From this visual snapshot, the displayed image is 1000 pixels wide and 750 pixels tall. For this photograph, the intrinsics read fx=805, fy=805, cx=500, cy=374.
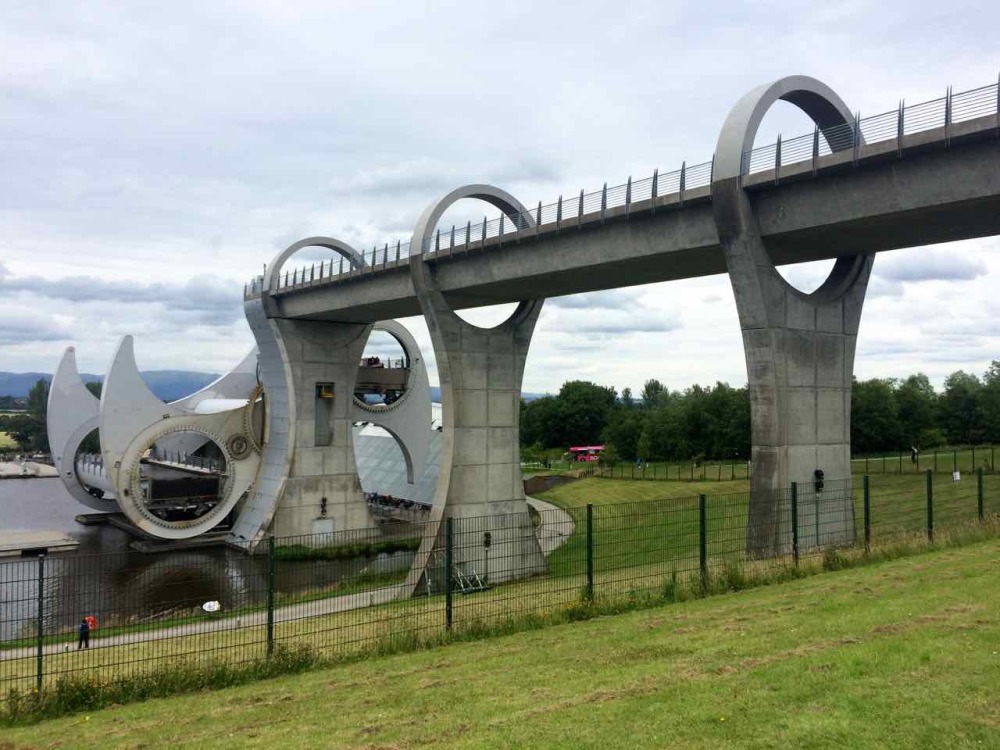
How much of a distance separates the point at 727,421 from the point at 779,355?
61091 mm

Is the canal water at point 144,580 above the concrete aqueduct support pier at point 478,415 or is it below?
below

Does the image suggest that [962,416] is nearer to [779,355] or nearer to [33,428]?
[779,355]

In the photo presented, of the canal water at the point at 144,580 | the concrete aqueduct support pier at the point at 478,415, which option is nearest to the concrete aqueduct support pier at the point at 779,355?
the concrete aqueduct support pier at the point at 478,415

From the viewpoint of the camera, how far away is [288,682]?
33.9 feet

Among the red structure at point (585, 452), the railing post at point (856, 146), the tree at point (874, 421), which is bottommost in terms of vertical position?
the red structure at point (585, 452)

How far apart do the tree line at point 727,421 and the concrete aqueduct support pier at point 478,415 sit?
3883 cm

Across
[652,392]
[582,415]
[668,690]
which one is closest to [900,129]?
[668,690]

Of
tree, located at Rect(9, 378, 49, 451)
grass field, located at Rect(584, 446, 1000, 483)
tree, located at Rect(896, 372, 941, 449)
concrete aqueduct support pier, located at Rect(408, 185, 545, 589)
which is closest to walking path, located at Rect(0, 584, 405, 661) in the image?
concrete aqueduct support pier, located at Rect(408, 185, 545, 589)

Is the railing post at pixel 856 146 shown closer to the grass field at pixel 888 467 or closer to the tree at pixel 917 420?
the grass field at pixel 888 467

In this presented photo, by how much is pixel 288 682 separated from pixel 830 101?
1822 centimetres

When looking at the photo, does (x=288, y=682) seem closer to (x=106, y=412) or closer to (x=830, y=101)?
(x=830, y=101)

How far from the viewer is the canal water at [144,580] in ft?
81.9

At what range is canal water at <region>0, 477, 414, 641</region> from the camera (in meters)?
25.0

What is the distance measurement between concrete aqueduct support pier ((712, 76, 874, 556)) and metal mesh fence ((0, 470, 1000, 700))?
0.14 meters
